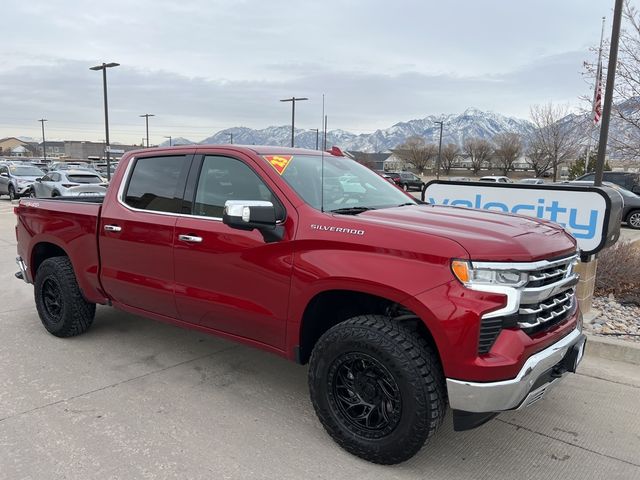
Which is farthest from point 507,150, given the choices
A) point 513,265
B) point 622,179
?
point 513,265

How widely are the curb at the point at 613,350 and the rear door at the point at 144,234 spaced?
12.4 ft

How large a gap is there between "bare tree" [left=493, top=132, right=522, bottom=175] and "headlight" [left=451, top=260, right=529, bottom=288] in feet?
210

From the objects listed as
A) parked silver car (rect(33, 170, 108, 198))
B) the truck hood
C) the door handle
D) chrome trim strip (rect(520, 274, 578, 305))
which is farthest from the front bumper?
parked silver car (rect(33, 170, 108, 198))

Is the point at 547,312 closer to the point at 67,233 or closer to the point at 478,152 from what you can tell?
the point at 67,233

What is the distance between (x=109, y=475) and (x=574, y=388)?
11.1 feet

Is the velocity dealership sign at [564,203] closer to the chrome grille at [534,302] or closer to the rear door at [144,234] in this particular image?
the chrome grille at [534,302]

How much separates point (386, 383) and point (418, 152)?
245 ft

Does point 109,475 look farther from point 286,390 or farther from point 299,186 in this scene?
point 299,186

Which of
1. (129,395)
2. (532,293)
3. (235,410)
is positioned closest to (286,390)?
(235,410)

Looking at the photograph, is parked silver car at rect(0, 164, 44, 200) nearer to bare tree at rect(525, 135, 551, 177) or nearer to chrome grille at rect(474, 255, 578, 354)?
chrome grille at rect(474, 255, 578, 354)

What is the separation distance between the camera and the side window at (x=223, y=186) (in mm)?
A: 3631

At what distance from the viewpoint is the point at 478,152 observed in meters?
67.9

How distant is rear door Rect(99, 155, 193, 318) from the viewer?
3.97 meters

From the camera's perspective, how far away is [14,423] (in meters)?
3.38
